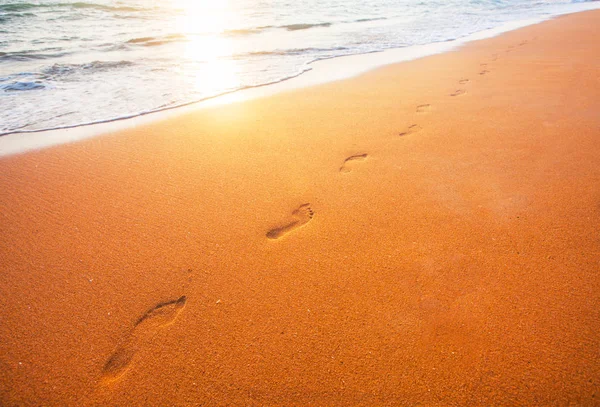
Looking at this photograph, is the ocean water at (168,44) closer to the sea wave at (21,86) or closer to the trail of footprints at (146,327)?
the sea wave at (21,86)

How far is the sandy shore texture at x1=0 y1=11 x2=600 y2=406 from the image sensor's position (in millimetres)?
1229

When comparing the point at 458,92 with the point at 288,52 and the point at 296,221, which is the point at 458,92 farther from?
the point at 288,52

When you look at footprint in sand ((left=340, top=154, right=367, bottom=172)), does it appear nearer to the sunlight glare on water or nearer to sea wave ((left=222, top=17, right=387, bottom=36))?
the sunlight glare on water

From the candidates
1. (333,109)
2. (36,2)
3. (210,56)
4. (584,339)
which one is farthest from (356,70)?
(36,2)

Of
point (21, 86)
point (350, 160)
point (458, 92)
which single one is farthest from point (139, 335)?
point (21, 86)

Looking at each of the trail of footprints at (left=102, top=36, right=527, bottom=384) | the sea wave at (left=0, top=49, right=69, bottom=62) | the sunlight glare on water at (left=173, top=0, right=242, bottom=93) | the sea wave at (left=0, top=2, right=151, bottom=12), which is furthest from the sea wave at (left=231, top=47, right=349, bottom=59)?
the sea wave at (left=0, top=2, right=151, bottom=12)

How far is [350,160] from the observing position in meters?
2.63

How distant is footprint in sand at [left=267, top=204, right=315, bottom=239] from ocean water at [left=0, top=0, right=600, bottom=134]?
3.03m

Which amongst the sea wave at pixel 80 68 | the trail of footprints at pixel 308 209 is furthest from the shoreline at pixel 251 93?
the sea wave at pixel 80 68

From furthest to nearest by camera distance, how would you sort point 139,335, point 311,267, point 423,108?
point 423,108
point 311,267
point 139,335

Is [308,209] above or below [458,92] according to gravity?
below

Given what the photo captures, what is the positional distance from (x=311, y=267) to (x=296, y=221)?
0.41 metres

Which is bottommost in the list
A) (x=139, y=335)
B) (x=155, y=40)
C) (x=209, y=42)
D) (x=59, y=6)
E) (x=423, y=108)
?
(x=139, y=335)

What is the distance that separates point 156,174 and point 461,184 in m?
2.32
